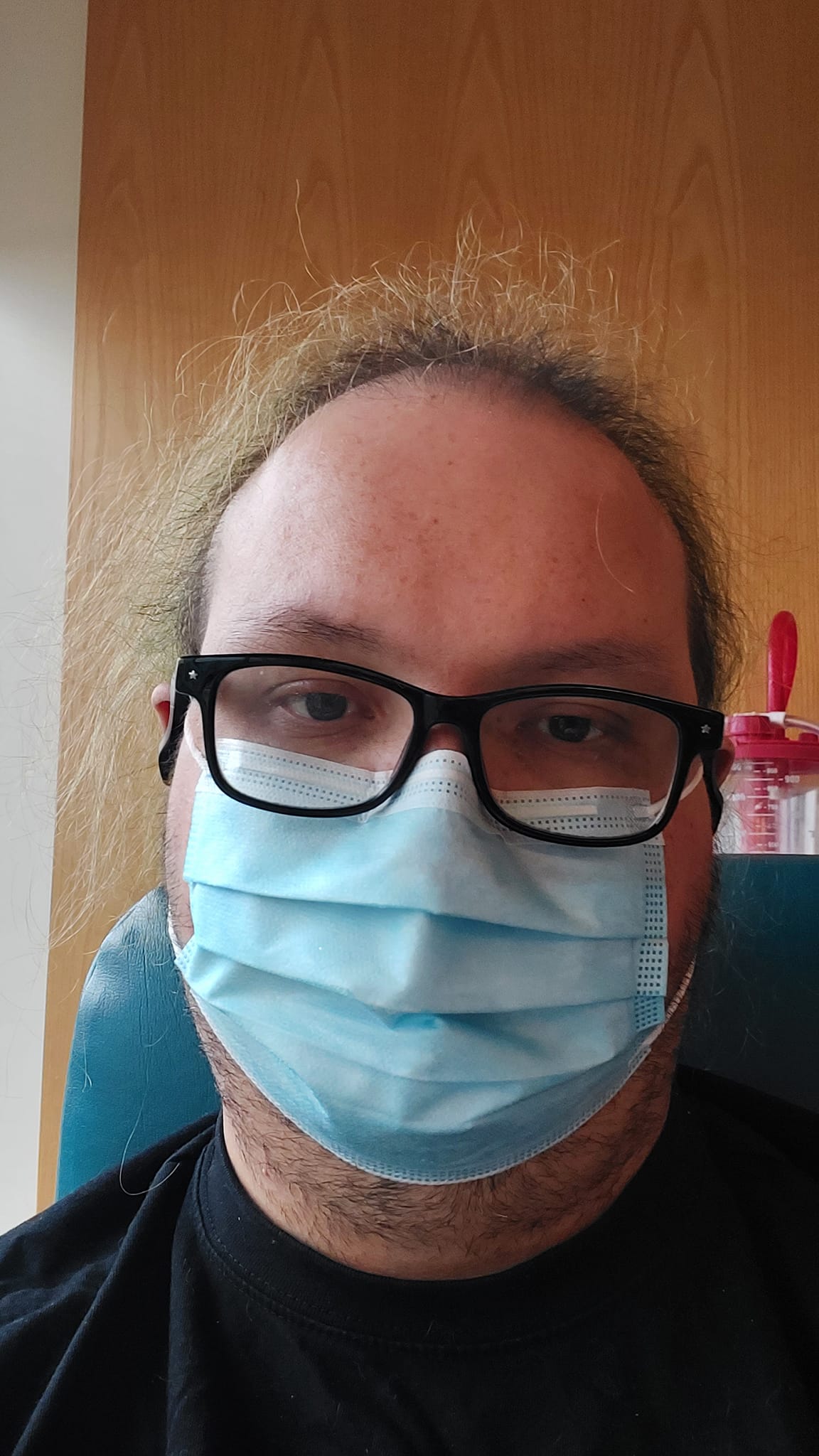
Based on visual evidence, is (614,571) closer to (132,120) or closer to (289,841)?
(289,841)

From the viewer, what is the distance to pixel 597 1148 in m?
0.71

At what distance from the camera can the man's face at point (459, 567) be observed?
711 mm

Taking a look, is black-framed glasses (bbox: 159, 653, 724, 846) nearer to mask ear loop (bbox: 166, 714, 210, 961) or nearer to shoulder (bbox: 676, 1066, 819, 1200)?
mask ear loop (bbox: 166, 714, 210, 961)

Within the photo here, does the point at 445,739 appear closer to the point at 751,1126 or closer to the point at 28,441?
the point at 751,1126

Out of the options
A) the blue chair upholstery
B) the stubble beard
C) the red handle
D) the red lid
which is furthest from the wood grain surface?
the stubble beard

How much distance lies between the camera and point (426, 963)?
606 millimetres

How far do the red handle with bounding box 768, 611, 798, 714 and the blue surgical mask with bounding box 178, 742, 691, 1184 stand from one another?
2.93 feet

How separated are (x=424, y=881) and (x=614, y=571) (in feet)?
1.04

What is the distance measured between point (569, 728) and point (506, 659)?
84 mm

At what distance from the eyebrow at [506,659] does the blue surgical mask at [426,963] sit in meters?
0.09

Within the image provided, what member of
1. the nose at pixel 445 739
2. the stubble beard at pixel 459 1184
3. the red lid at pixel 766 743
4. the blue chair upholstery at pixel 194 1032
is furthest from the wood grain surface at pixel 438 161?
the nose at pixel 445 739

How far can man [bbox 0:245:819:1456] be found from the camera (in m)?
0.64

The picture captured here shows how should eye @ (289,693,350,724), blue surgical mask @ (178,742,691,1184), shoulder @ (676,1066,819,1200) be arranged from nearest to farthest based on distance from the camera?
blue surgical mask @ (178,742,691,1184) < eye @ (289,693,350,724) < shoulder @ (676,1066,819,1200)

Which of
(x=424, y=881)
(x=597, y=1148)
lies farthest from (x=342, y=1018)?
(x=597, y=1148)
